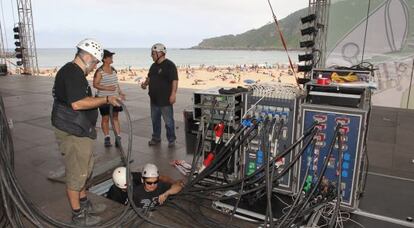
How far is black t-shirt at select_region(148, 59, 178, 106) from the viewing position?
5.51m

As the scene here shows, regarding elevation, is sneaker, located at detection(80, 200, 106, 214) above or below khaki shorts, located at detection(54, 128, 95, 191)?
below

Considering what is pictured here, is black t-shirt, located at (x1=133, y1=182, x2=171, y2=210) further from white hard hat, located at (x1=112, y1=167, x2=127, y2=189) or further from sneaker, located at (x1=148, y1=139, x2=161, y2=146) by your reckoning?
sneaker, located at (x1=148, y1=139, x2=161, y2=146)

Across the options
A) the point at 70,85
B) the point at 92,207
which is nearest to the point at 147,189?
the point at 92,207

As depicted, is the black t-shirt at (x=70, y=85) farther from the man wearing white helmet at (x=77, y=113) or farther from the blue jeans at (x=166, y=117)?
the blue jeans at (x=166, y=117)

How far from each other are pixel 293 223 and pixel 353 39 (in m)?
8.93

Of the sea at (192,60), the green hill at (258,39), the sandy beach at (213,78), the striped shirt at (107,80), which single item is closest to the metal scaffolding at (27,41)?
the sandy beach at (213,78)

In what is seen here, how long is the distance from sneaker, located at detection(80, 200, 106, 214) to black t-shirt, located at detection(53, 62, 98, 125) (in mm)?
1156

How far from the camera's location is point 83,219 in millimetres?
3357

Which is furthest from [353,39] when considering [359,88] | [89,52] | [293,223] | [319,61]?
[89,52]

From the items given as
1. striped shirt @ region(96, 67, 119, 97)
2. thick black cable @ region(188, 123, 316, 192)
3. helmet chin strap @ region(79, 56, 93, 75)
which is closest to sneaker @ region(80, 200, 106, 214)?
thick black cable @ region(188, 123, 316, 192)

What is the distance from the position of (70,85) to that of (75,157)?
2.43ft

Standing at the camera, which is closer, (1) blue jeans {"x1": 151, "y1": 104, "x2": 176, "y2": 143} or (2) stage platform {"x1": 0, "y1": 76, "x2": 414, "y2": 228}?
(2) stage platform {"x1": 0, "y1": 76, "x2": 414, "y2": 228}

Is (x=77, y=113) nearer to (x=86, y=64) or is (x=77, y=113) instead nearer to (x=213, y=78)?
(x=86, y=64)

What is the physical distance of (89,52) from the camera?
3.09 m
